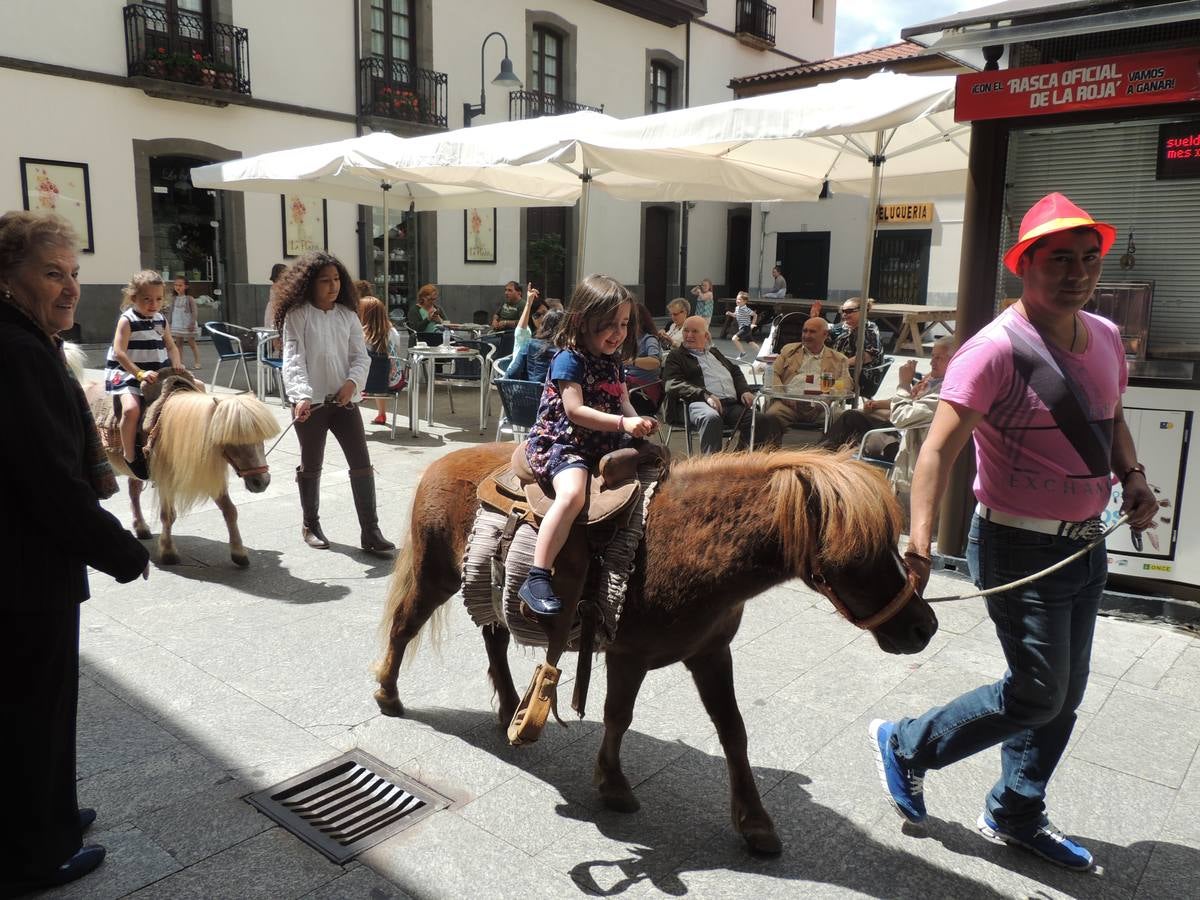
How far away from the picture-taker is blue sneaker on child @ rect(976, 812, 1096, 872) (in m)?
2.65

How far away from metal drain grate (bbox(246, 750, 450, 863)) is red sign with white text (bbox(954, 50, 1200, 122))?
4315 mm

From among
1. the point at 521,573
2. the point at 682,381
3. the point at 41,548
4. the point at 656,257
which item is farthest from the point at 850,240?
the point at 41,548

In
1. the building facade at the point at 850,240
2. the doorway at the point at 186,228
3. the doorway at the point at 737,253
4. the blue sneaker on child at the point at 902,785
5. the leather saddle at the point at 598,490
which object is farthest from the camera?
the doorway at the point at 737,253

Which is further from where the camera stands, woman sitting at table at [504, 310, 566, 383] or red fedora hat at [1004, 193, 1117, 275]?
woman sitting at table at [504, 310, 566, 383]

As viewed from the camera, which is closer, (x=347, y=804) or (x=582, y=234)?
(x=347, y=804)

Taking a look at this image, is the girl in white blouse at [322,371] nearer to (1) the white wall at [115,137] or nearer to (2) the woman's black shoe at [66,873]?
(2) the woman's black shoe at [66,873]

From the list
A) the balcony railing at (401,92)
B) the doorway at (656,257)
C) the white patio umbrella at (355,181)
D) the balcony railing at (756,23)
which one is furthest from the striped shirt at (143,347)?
the balcony railing at (756,23)

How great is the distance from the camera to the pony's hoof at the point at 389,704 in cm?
352

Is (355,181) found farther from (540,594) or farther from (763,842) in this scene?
(763,842)

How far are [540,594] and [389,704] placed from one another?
4.03 feet

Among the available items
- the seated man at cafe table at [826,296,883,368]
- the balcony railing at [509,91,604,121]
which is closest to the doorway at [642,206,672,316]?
the balcony railing at [509,91,604,121]

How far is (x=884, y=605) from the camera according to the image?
92.4 inches

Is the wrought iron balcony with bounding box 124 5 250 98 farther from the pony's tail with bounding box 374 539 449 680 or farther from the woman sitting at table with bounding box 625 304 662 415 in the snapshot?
the pony's tail with bounding box 374 539 449 680

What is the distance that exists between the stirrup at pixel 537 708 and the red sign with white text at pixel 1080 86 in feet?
12.8
